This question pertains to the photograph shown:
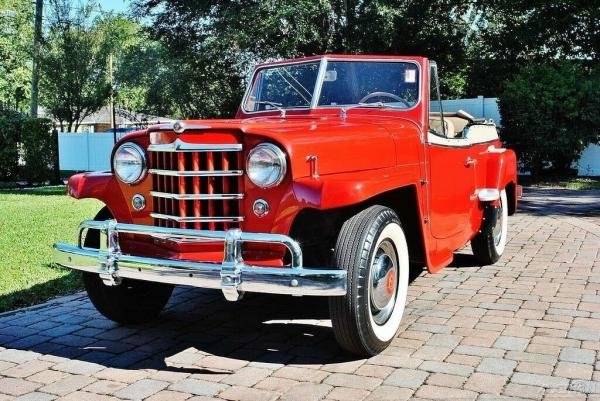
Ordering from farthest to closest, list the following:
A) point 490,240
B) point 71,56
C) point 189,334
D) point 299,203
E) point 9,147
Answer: point 71,56 → point 9,147 → point 490,240 → point 189,334 → point 299,203

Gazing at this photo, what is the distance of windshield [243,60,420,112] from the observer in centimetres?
490

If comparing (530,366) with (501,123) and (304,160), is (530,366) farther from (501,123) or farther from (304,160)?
(501,123)

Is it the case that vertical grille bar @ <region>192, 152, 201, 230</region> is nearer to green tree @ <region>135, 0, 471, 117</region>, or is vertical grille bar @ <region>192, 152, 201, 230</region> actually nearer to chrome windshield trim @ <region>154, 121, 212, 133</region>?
chrome windshield trim @ <region>154, 121, 212, 133</region>

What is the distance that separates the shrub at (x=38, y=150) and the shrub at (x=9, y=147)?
1.62 ft

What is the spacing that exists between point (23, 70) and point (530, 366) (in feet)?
128

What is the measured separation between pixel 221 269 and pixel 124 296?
1.38m

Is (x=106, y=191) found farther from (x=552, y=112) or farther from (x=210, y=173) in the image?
(x=552, y=112)

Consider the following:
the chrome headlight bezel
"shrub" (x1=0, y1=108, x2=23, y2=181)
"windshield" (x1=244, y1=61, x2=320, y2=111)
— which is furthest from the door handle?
"shrub" (x1=0, y1=108, x2=23, y2=181)

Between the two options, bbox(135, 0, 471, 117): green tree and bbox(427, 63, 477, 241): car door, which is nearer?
bbox(427, 63, 477, 241): car door

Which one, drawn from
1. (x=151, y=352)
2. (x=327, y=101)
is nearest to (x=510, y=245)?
(x=327, y=101)

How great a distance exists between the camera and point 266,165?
3572mm

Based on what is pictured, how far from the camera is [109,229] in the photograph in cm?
379

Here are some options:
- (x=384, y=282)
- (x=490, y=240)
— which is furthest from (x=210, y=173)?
(x=490, y=240)

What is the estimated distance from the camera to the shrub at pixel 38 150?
17297 millimetres
